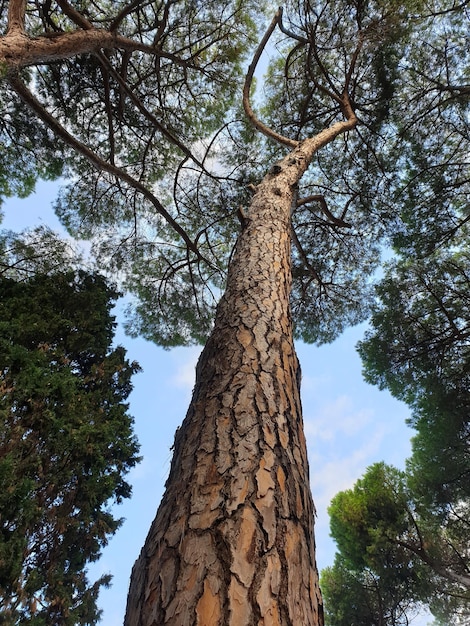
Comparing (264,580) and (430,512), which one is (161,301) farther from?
(430,512)

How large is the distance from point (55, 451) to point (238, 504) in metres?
2.46

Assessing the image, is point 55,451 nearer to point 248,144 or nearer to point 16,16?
point 16,16

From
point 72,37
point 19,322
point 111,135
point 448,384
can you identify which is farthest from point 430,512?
point 72,37

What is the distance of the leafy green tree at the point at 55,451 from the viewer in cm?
255

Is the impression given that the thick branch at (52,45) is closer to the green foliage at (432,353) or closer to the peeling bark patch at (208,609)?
the peeling bark patch at (208,609)

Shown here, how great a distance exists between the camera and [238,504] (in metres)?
1.19

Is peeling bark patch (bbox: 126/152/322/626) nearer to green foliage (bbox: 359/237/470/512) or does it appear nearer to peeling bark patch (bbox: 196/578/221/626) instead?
peeling bark patch (bbox: 196/578/221/626)

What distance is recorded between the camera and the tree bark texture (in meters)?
0.97

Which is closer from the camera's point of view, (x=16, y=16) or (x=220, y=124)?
(x=16, y=16)

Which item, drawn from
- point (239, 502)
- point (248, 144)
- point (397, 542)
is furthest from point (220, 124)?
point (397, 542)

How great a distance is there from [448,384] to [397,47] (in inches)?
227

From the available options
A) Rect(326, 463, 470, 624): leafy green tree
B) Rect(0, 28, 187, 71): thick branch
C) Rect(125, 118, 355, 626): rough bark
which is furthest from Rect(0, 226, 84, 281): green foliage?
Rect(326, 463, 470, 624): leafy green tree

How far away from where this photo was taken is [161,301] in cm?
704

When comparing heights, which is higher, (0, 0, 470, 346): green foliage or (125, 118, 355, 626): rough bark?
(0, 0, 470, 346): green foliage
